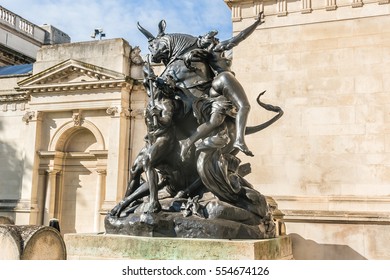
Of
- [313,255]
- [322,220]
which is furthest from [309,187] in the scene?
[313,255]

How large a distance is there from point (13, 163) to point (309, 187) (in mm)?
15368

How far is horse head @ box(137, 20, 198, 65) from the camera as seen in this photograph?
6.37 metres

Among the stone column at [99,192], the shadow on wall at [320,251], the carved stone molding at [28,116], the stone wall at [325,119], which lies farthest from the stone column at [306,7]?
the carved stone molding at [28,116]

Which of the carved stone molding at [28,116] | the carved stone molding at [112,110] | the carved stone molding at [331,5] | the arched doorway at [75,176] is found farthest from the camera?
the carved stone molding at [28,116]

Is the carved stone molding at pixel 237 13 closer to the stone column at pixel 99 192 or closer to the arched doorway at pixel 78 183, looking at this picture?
the stone column at pixel 99 192

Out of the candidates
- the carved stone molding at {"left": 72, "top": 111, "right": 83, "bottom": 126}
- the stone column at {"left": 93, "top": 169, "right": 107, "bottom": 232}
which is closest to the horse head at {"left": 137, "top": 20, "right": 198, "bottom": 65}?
the stone column at {"left": 93, "top": 169, "right": 107, "bottom": 232}

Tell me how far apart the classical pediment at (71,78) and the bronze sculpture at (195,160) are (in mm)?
14205

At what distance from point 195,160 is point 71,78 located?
16641 mm

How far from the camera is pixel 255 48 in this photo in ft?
42.3

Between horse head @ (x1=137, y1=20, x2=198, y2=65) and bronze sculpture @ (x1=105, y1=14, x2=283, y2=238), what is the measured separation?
0.05 meters

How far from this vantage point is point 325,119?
11.9 m

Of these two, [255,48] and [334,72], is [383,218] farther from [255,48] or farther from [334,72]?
[255,48]

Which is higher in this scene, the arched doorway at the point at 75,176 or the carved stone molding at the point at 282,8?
the carved stone molding at the point at 282,8

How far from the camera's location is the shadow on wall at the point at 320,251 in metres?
11.0
